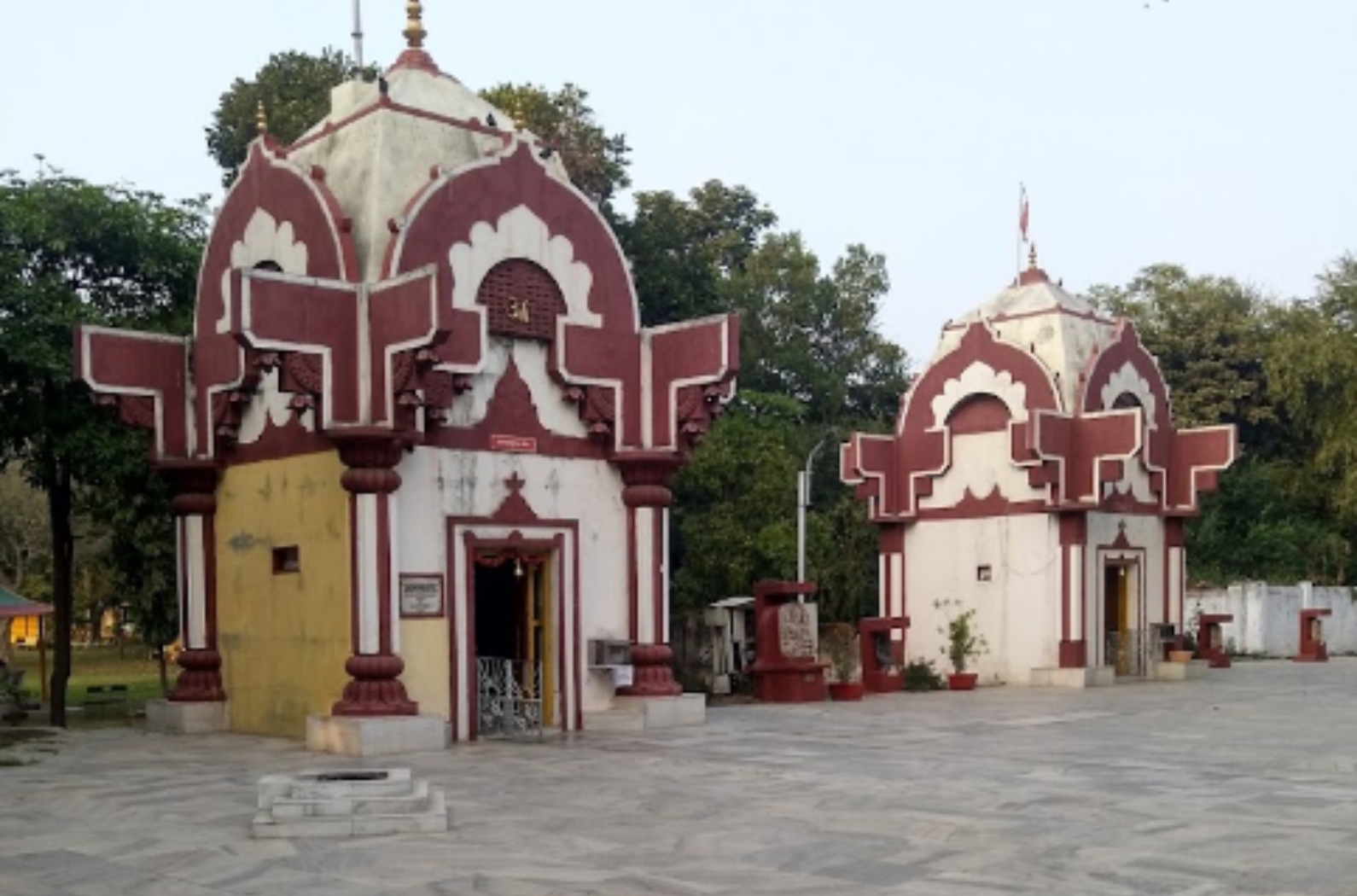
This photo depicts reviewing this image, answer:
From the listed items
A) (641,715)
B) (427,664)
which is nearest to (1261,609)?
(641,715)

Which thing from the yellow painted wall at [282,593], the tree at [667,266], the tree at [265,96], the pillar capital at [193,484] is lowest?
the yellow painted wall at [282,593]

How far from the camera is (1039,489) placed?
24.9 meters

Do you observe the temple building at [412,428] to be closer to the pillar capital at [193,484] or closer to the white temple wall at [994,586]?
the pillar capital at [193,484]

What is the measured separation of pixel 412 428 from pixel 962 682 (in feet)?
42.5

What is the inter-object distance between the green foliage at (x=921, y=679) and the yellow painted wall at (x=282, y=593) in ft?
39.9

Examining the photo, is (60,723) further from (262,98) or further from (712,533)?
(262,98)

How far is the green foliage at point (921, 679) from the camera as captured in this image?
25.0 metres

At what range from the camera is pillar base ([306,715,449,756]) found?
14172 mm

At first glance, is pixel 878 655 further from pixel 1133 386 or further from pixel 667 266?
pixel 667 266

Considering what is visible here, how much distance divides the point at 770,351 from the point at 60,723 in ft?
87.5

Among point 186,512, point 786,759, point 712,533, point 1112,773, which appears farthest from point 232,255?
point 712,533

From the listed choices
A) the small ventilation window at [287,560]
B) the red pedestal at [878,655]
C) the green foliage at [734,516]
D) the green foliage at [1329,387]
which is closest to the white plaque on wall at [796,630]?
the red pedestal at [878,655]

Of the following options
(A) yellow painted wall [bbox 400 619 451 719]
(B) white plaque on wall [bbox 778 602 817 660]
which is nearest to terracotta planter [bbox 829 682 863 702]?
(B) white plaque on wall [bbox 778 602 817 660]

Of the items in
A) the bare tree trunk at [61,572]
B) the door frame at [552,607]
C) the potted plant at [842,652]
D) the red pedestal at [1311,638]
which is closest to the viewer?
the door frame at [552,607]
